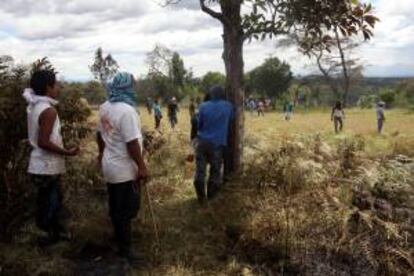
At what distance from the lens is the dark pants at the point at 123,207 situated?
6.39m

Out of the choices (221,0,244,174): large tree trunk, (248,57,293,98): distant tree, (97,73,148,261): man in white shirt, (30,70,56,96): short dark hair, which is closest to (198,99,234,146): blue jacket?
(221,0,244,174): large tree trunk

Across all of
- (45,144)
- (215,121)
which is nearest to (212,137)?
(215,121)

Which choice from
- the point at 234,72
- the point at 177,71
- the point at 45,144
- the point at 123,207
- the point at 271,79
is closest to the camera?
the point at 45,144

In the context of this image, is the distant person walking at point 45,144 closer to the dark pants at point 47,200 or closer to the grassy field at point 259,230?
the dark pants at point 47,200

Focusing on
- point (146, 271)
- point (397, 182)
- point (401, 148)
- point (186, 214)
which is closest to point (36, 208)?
point (146, 271)

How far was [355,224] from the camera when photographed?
7355mm

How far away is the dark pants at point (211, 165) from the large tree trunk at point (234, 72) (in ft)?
1.29

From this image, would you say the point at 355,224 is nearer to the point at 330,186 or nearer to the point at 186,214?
the point at 330,186

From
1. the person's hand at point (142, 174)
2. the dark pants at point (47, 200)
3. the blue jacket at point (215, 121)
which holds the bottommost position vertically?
the dark pants at point (47, 200)

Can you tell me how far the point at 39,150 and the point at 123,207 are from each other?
97cm

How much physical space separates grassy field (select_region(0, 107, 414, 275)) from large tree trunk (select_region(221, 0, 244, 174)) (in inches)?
19.3

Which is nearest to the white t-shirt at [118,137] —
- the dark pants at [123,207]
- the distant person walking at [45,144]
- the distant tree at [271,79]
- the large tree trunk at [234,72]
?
the dark pants at [123,207]

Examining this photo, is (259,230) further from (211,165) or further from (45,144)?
(45,144)

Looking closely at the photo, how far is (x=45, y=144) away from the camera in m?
6.23
